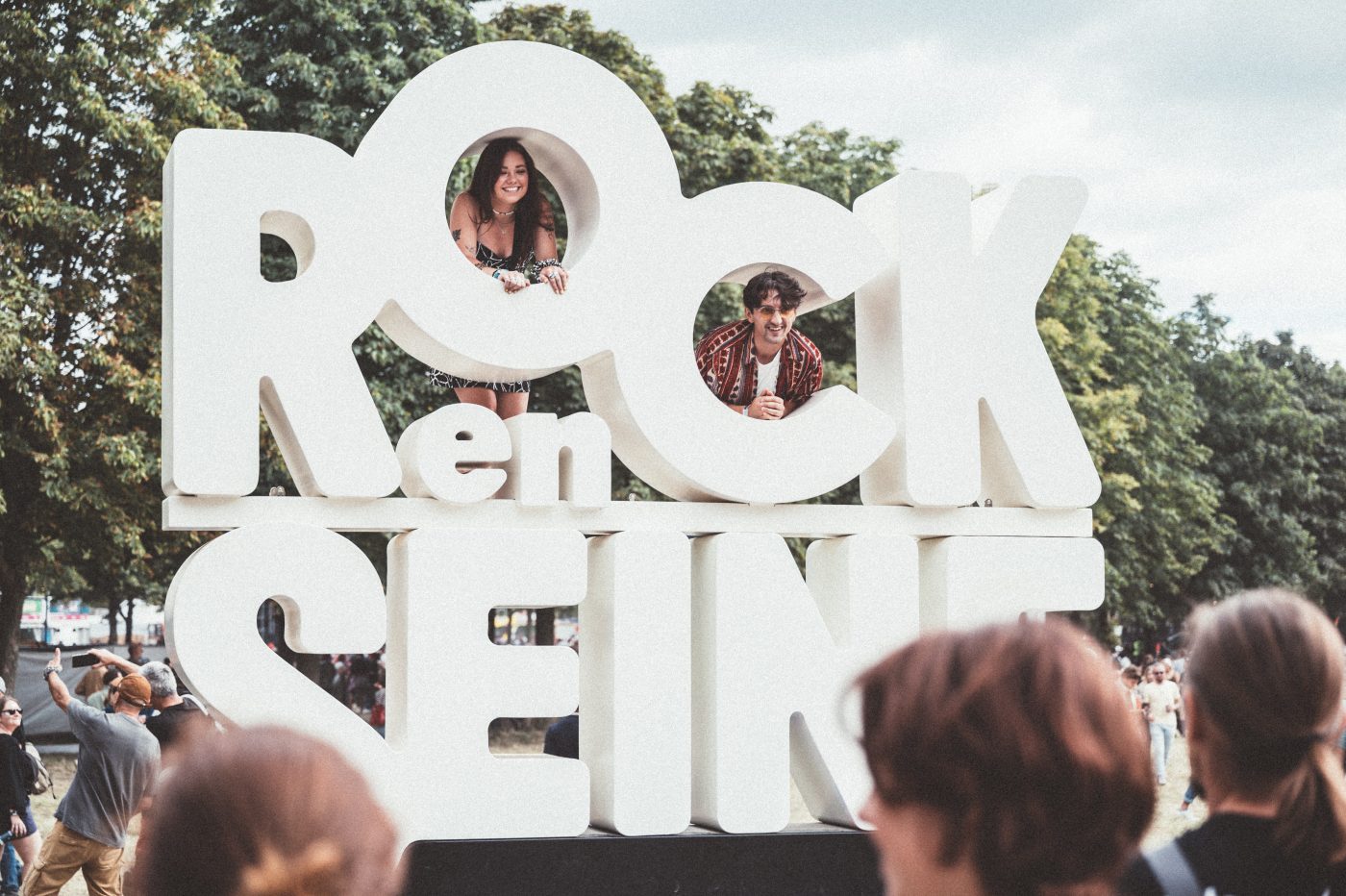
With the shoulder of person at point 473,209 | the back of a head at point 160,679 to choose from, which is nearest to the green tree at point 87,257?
the back of a head at point 160,679

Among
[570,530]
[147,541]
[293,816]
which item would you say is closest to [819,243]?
[570,530]

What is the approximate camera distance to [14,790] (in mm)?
10211

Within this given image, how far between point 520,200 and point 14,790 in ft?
19.7

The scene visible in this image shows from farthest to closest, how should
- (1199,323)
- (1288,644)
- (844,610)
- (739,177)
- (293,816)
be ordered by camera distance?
(1199,323) → (739,177) → (844,610) → (1288,644) → (293,816)

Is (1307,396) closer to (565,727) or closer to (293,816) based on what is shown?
(565,727)

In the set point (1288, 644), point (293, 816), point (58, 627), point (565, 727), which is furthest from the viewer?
point (58, 627)

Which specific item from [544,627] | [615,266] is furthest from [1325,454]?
[615,266]

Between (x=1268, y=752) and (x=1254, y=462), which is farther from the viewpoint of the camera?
(x=1254, y=462)

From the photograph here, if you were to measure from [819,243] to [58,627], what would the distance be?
65.0 meters

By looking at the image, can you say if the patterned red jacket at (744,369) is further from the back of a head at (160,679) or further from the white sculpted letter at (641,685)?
the back of a head at (160,679)

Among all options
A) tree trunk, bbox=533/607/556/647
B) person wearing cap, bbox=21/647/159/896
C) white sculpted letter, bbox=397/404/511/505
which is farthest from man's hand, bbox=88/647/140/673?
tree trunk, bbox=533/607/556/647

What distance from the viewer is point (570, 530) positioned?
6.66 meters

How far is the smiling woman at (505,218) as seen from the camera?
6.93m

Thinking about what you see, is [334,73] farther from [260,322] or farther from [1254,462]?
[1254,462]
